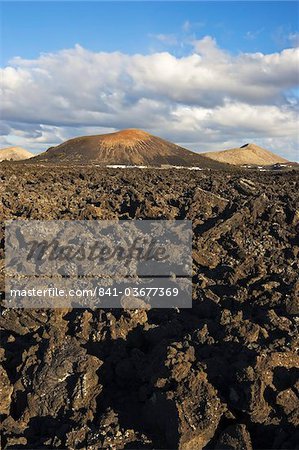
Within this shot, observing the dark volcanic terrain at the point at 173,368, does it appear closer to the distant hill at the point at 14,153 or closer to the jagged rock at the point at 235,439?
the jagged rock at the point at 235,439

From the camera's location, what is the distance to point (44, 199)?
1666 centimetres

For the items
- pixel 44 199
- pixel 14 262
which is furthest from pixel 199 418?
pixel 44 199

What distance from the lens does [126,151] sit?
164ft

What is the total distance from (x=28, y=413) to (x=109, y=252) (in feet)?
18.1

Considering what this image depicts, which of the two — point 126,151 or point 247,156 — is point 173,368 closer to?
point 126,151

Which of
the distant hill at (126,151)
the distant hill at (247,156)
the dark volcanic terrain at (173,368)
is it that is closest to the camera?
the dark volcanic terrain at (173,368)

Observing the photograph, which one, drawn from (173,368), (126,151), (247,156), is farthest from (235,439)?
(247,156)
